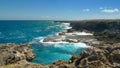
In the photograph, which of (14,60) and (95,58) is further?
(14,60)

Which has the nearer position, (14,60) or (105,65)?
(105,65)

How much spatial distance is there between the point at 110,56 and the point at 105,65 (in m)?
4.39

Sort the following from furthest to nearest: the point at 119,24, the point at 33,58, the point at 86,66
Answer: the point at 119,24
the point at 33,58
the point at 86,66

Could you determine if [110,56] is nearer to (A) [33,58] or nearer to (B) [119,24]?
(A) [33,58]

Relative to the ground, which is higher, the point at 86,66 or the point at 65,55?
the point at 86,66

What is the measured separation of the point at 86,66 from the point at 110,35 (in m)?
69.3

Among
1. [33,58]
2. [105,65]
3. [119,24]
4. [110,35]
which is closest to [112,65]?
[105,65]

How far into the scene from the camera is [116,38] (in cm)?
9150

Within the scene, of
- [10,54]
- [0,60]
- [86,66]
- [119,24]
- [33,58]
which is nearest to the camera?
[86,66]

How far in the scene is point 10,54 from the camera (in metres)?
48.7

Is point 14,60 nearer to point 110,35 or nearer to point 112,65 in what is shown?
point 112,65

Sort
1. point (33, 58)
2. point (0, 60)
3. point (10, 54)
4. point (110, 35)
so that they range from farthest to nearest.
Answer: point (110, 35) < point (33, 58) < point (10, 54) < point (0, 60)

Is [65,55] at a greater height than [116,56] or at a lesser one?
lesser

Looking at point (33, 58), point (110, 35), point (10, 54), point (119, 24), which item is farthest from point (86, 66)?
point (119, 24)
